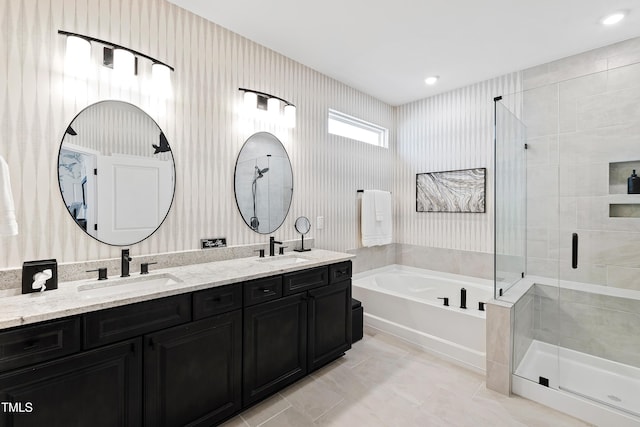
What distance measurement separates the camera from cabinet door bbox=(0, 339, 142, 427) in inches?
45.3

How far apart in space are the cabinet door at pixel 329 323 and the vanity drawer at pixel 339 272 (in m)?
0.05

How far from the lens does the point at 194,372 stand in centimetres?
163

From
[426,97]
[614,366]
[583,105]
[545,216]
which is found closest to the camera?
[614,366]

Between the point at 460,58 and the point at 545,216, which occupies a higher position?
the point at 460,58

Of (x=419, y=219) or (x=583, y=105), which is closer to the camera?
(x=583, y=105)

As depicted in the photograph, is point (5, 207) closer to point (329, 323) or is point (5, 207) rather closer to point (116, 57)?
point (116, 57)

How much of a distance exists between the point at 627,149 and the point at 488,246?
4.91 feet

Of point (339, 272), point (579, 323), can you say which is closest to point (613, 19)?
point (579, 323)

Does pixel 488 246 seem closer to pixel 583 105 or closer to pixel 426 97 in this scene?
pixel 583 105

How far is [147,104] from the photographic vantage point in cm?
201

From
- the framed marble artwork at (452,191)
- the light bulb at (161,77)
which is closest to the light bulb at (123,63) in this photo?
the light bulb at (161,77)

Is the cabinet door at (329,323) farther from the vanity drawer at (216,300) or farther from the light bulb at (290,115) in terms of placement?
the light bulb at (290,115)

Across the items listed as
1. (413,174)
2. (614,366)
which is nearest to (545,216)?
(614,366)

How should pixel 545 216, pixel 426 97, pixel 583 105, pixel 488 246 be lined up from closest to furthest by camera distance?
1. pixel 583 105
2. pixel 545 216
3. pixel 488 246
4. pixel 426 97
